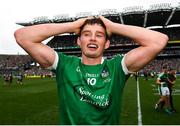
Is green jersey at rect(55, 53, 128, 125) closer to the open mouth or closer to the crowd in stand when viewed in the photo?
the open mouth

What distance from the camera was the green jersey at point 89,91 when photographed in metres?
3.61

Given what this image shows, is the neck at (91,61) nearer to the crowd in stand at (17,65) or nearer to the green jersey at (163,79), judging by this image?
the green jersey at (163,79)

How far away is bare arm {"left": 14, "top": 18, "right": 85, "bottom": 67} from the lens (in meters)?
3.85

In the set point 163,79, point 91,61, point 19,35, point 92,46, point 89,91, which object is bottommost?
point 163,79

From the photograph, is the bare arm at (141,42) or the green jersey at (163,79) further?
the green jersey at (163,79)

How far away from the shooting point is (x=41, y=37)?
387 cm

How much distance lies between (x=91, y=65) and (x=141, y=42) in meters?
0.59

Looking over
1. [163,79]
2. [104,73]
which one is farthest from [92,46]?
[163,79]

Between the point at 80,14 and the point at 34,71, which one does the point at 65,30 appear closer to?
the point at 80,14

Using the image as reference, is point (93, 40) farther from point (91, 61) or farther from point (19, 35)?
point (19, 35)

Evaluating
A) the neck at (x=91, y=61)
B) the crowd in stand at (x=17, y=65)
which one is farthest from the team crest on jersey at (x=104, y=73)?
the crowd in stand at (x=17, y=65)

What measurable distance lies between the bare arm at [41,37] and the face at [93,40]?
0.52 ft

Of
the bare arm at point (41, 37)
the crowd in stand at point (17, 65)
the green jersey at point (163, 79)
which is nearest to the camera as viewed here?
the bare arm at point (41, 37)

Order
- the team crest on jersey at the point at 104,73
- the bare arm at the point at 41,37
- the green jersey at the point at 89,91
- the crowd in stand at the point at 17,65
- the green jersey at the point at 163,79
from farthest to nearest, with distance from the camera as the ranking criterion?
the crowd in stand at the point at 17,65, the green jersey at the point at 163,79, the bare arm at the point at 41,37, the team crest on jersey at the point at 104,73, the green jersey at the point at 89,91
